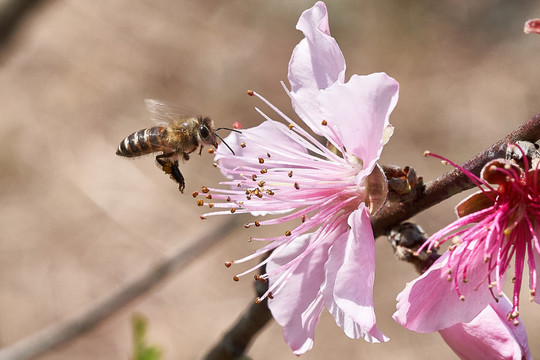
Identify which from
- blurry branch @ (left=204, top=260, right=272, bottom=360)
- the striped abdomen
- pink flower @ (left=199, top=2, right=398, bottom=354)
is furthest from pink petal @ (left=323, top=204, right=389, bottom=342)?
the striped abdomen

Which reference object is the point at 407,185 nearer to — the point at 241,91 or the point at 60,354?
the point at 60,354

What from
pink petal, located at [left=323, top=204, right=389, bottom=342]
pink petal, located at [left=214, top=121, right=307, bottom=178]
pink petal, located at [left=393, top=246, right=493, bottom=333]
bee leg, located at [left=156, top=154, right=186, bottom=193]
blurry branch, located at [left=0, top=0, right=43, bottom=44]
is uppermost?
blurry branch, located at [left=0, top=0, right=43, bottom=44]

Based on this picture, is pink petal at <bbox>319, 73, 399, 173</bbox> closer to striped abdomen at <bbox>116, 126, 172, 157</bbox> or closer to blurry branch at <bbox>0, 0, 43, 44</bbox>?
striped abdomen at <bbox>116, 126, 172, 157</bbox>

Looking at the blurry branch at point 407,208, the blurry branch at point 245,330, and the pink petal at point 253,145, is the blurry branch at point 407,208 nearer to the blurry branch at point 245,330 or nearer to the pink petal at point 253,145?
the blurry branch at point 245,330

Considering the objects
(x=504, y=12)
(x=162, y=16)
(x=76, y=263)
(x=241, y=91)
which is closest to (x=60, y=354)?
(x=76, y=263)

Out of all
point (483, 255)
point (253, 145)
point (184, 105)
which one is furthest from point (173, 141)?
point (184, 105)
